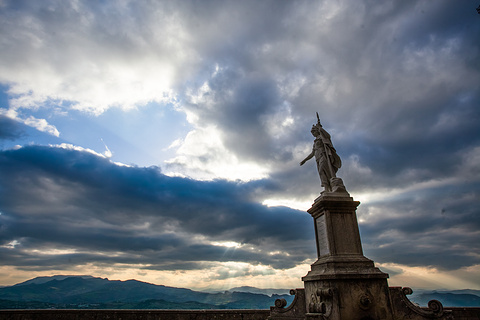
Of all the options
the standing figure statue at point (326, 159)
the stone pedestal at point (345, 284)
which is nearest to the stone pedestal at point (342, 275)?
the stone pedestal at point (345, 284)

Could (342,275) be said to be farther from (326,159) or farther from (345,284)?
(326,159)

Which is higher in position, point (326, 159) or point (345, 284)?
point (326, 159)

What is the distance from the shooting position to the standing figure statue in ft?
31.6

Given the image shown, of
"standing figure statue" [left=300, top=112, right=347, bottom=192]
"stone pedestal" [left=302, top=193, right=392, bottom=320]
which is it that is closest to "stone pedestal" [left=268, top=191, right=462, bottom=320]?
"stone pedestal" [left=302, top=193, right=392, bottom=320]

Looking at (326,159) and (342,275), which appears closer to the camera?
(342,275)

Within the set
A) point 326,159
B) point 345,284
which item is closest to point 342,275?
point 345,284

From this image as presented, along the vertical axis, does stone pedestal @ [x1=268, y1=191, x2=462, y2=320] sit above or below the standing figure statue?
below

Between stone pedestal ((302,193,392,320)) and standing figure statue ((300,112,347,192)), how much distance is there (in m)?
0.73

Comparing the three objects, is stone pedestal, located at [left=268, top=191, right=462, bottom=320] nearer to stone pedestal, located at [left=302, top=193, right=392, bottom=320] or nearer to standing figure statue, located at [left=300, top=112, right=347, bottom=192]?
stone pedestal, located at [left=302, top=193, right=392, bottom=320]

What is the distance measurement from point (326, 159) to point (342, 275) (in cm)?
421

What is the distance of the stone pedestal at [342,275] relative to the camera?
7281 mm

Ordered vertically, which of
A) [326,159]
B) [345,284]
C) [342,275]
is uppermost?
[326,159]

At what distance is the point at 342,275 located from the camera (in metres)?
7.43

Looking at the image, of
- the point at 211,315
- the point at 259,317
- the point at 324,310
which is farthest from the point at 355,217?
the point at 211,315
